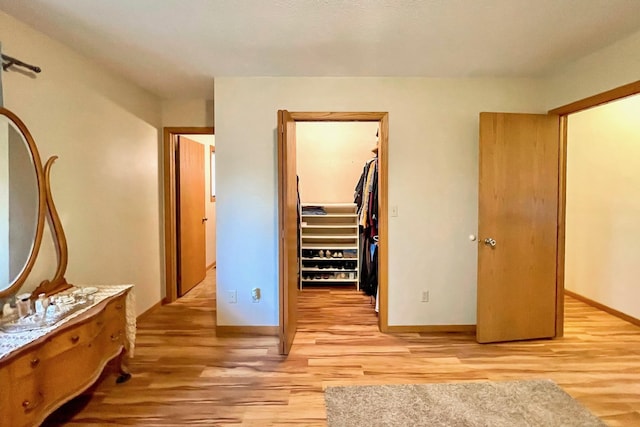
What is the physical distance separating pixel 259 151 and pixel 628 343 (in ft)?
11.4

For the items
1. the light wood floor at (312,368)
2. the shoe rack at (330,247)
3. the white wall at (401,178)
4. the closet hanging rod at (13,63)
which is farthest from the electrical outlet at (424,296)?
the closet hanging rod at (13,63)

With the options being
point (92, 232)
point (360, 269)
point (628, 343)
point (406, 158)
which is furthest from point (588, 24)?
point (92, 232)

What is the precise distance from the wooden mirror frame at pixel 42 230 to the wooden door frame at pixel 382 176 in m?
1.81

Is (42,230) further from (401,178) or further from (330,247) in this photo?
(330,247)

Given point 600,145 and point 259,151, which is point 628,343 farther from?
point 259,151

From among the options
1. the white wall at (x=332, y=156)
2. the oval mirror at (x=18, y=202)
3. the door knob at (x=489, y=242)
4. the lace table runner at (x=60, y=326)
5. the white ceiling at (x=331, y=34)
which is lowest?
the lace table runner at (x=60, y=326)

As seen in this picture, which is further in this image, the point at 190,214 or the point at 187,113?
the point at 190,214

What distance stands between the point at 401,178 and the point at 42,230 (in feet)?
8.73

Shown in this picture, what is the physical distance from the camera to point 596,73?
2674mm

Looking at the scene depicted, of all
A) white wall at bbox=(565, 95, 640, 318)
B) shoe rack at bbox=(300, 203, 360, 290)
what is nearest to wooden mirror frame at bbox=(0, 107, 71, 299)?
shoe rack at bbox=(300, 203, 360, 290)

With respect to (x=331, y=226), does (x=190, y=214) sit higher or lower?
higher

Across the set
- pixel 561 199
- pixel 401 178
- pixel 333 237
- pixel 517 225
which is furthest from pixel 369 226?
pixel 561 199

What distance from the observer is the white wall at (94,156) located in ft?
7.49

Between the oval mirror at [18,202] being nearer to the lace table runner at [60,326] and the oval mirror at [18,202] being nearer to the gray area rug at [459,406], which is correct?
the lace table runner at [60,326]
